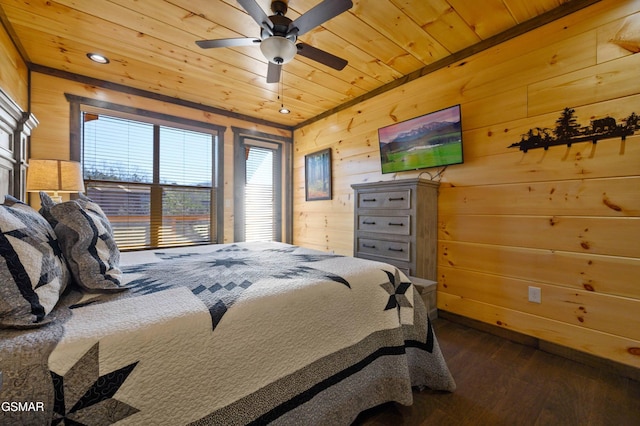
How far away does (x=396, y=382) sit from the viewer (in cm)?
128

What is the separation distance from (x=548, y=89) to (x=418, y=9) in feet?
3.69

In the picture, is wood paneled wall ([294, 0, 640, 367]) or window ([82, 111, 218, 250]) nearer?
wood paneled wall ([294, 0, 640, 367])

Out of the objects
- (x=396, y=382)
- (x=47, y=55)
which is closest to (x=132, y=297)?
(x=396, y=382)

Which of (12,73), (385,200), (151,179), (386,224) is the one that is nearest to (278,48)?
(385,200)

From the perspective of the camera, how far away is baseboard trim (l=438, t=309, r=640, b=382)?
5.42 ft

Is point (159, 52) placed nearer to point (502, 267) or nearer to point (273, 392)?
point (273, 392)

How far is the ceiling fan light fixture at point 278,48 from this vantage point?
1793mm

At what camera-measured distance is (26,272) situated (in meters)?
0.75

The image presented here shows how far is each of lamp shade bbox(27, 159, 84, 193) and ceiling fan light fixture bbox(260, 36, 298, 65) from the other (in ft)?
6.56

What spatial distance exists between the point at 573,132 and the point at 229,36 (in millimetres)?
2750

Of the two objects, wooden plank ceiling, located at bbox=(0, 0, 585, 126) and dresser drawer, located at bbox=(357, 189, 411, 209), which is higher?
Result: wooden plank ceiling, located at bbox=(0, 0, 585, 126)

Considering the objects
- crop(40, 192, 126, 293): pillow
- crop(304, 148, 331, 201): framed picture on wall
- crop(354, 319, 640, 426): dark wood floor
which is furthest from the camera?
crop(304, 148, 331, 201): framed picture on wall

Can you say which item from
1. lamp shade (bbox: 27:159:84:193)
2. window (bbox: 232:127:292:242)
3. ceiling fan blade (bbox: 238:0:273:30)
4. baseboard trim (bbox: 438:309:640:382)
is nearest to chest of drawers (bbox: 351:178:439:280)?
baseboard trim (bbox: 438:309:640:382)

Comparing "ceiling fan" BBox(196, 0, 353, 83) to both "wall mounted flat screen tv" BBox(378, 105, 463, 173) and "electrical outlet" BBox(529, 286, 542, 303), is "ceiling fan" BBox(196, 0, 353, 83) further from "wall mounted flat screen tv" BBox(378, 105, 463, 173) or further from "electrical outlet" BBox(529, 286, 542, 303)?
"electrical outlet" BBox(529, 286, 542, 303)
